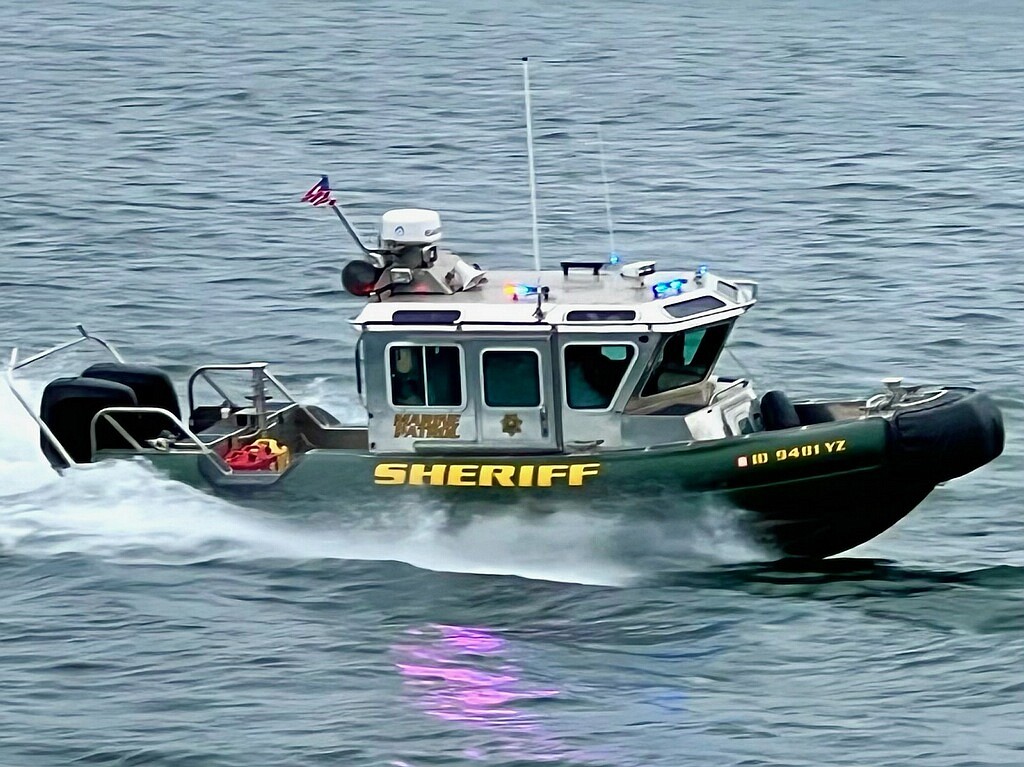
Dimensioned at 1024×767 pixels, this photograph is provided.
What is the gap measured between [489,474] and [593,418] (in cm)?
87

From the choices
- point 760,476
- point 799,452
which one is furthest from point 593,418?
point 799,452

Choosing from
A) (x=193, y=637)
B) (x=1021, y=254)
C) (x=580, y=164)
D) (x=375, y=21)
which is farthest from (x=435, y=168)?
(x=193, y=637)

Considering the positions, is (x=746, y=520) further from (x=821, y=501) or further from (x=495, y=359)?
(x=495, y=359)

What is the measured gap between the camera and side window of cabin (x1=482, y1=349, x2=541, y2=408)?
15.9m

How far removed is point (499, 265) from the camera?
2730 centimetres

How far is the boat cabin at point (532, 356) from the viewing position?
51.9 feet

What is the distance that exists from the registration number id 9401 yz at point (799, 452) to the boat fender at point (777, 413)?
0.70 meters

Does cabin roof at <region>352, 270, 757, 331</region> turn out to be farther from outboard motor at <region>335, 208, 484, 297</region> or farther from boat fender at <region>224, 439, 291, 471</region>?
boat fender at <region>224, 439, 291, 471</region>

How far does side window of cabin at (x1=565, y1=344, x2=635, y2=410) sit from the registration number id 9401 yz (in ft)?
3.63

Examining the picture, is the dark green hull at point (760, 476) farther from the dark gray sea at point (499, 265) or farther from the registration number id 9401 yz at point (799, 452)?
the dark gray sea at point (499, 265)

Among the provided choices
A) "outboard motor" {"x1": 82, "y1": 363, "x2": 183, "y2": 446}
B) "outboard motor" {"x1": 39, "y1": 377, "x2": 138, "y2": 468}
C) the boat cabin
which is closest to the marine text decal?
the boat cabin

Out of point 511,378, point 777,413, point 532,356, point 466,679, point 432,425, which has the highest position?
point 532,356

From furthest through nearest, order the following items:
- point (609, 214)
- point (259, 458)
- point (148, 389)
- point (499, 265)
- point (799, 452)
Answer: point (499, 265)
point (609, 214)
point (148, 389)
point (259, 458)
point (799, 452)

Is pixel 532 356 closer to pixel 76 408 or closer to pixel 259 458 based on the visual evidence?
pixel 259 458
